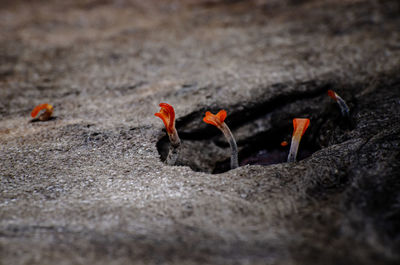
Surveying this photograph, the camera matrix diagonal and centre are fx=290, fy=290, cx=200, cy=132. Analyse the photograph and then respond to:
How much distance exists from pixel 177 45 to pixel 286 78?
1417mm

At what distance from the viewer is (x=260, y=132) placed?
6.68 ft

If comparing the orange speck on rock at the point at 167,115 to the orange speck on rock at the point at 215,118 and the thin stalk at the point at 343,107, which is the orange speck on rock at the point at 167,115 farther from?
the thin stalk at the point at 343,107

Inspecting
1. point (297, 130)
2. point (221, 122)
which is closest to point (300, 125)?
point (297, 130)

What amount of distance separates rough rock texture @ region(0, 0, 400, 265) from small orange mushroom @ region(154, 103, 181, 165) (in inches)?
3.3

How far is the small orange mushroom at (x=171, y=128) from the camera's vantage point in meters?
1.51

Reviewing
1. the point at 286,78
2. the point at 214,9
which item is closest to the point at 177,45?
the point at 214,9

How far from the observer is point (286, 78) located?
2.32m

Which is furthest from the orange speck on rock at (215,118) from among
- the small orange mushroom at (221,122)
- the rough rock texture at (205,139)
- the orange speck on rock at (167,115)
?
the rough rock texture at (205,139)

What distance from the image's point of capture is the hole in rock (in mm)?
1865

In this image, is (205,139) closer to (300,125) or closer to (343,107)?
(300,125)

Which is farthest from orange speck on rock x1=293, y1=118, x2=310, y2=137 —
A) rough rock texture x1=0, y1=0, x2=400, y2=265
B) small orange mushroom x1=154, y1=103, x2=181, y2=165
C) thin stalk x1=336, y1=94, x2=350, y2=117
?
small orange mushroom x1=154, y1=103, x2=181, y2=165

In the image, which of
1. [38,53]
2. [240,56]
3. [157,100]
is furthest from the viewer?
[38,53]

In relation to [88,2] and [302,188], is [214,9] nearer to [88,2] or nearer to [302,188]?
[88,2]

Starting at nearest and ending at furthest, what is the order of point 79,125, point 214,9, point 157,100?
1. point 79,125
2. point 157,100
3. point 214,9
